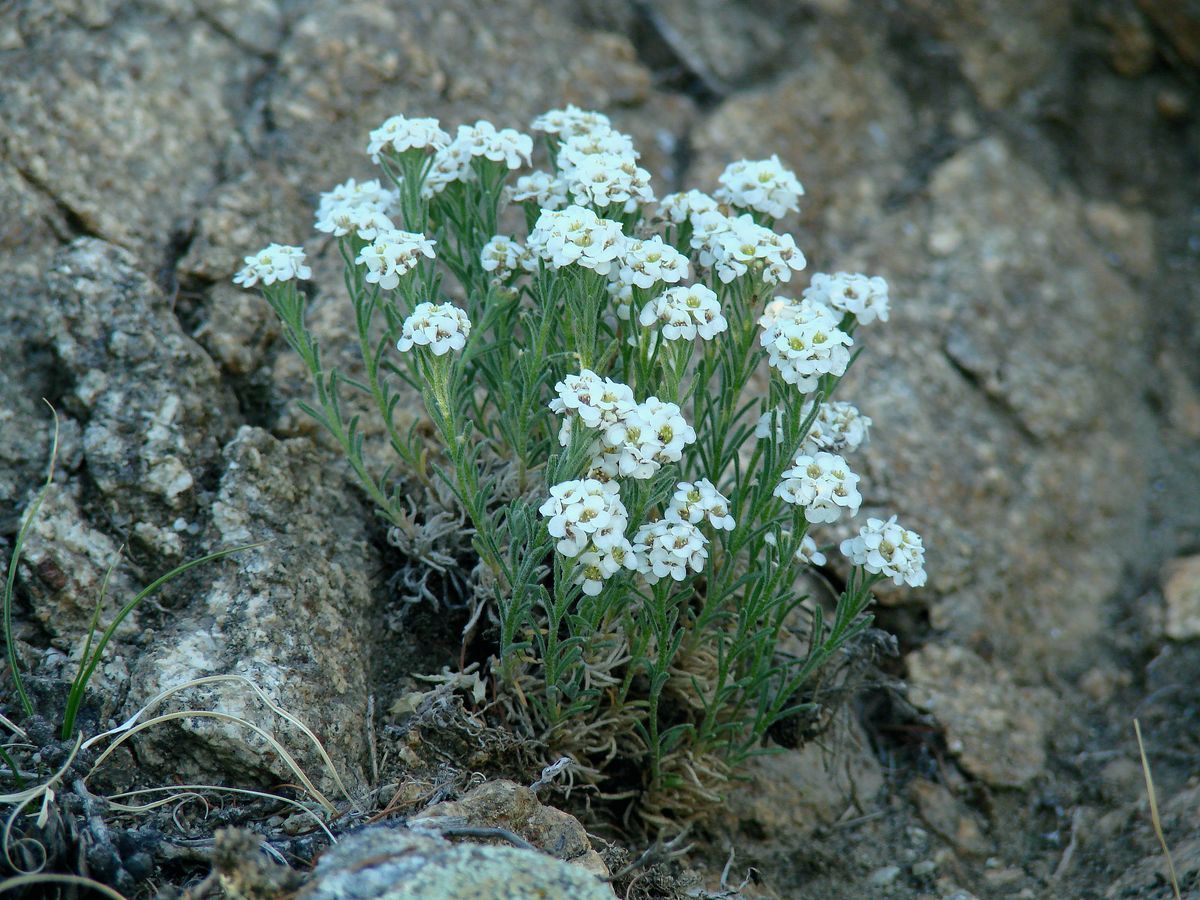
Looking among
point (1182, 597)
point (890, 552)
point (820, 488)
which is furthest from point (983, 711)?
point (820, 488)

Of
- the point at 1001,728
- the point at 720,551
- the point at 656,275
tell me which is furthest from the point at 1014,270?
the point at 656,275

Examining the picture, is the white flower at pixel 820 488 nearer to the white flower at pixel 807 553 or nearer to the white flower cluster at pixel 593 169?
the white flower at pixel 807 553

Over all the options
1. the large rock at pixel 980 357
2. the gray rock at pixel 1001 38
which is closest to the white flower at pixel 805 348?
the large rock at pixel 980 357

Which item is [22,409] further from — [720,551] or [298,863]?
[720,551]

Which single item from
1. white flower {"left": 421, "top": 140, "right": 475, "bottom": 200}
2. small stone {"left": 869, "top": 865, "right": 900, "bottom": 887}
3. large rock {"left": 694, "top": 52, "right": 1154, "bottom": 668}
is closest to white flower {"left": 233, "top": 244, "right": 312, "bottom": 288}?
white flower {"left": 421, "top": 140, "right": 475, "bottom": 200}

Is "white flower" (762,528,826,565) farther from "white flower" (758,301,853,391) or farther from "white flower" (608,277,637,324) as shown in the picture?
"white flower" (608,277,637,324)

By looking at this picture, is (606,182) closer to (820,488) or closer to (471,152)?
(471,152)

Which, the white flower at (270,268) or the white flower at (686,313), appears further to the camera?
the white flower at (270,268)
